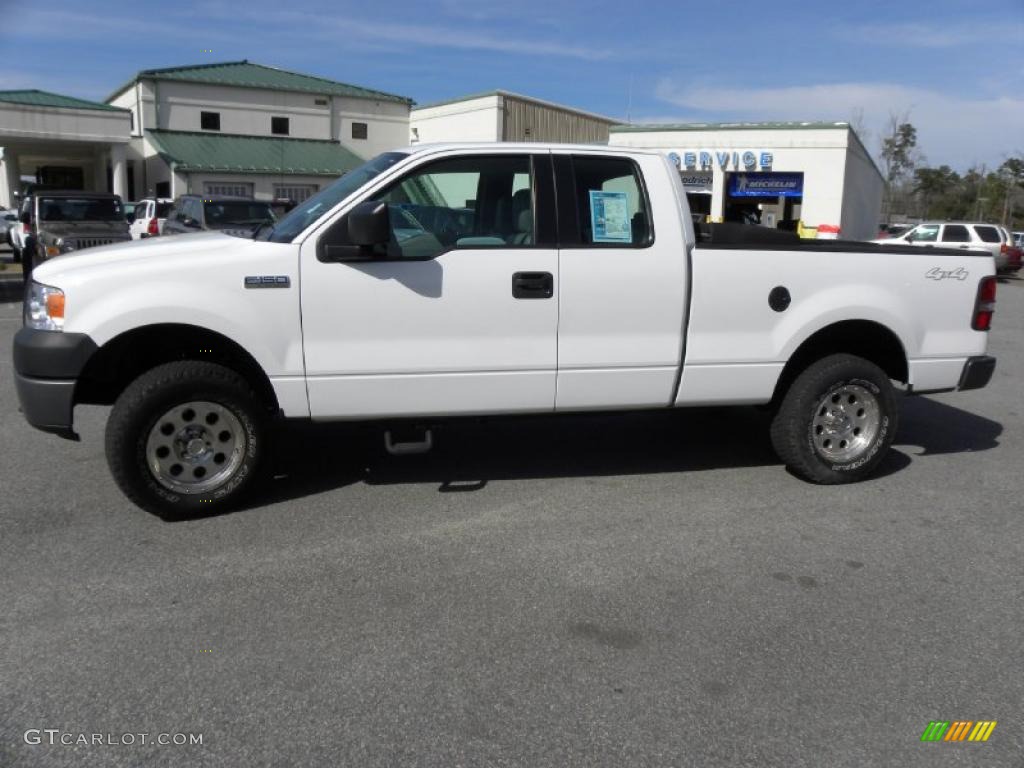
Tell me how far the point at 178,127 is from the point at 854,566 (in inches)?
1669

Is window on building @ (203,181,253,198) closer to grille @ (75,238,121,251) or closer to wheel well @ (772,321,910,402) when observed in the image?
grille @ (75,238,121,251)

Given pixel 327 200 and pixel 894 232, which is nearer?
pixel 327 200

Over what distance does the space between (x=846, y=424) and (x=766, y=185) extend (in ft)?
85.5

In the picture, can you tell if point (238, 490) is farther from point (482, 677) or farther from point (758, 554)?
point (758, 554)

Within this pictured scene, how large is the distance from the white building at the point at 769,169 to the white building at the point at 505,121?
14.6 ft

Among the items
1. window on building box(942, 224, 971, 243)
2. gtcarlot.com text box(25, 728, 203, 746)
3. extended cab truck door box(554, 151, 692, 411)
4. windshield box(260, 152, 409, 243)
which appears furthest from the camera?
window on building box(942, 224, 971, 243)

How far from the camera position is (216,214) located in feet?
54.1

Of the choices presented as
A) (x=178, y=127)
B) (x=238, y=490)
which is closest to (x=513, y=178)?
(x=238, y=490)

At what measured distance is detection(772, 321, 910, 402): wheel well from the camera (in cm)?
539

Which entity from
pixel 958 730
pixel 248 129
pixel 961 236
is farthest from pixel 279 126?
pixel 958 730

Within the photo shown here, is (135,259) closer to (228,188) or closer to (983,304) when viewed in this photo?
(983,304)

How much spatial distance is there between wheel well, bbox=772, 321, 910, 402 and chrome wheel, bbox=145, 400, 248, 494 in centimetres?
329

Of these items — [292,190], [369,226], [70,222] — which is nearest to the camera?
[369,226]

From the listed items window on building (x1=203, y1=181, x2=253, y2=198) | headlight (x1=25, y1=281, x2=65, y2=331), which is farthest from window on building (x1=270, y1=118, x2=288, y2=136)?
headlight (x1=25, y1=281, x2=65, y2=331)
